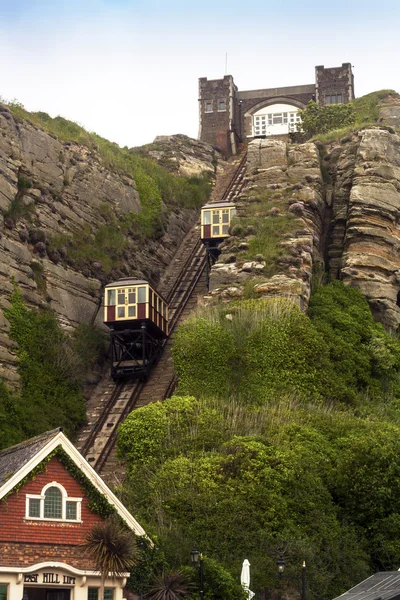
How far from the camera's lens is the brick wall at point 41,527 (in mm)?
38875

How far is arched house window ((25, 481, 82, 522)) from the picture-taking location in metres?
39.5

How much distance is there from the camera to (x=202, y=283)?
8625 cm

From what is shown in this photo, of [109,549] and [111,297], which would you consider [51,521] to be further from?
[111,297]

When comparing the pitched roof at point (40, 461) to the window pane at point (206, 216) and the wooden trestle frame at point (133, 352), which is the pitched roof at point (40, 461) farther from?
the window pane at point (206, 216)

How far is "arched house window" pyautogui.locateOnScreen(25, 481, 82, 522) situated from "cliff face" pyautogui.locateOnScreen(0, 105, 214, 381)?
27.7 meters

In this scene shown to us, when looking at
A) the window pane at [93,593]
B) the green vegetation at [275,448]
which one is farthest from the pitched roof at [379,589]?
the window pane at [93,593]

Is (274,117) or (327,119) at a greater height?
(274,117)

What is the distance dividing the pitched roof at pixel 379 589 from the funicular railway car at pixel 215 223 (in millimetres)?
42336

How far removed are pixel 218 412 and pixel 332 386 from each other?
26.0 feet

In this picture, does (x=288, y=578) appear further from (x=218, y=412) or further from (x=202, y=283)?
(x=202, y=283)

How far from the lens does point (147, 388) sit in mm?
72062

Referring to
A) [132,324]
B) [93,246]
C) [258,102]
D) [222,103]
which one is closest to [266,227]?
[93,246]

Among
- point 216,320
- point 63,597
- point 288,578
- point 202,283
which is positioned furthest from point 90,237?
point 63,597

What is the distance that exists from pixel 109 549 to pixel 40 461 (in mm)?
3309
